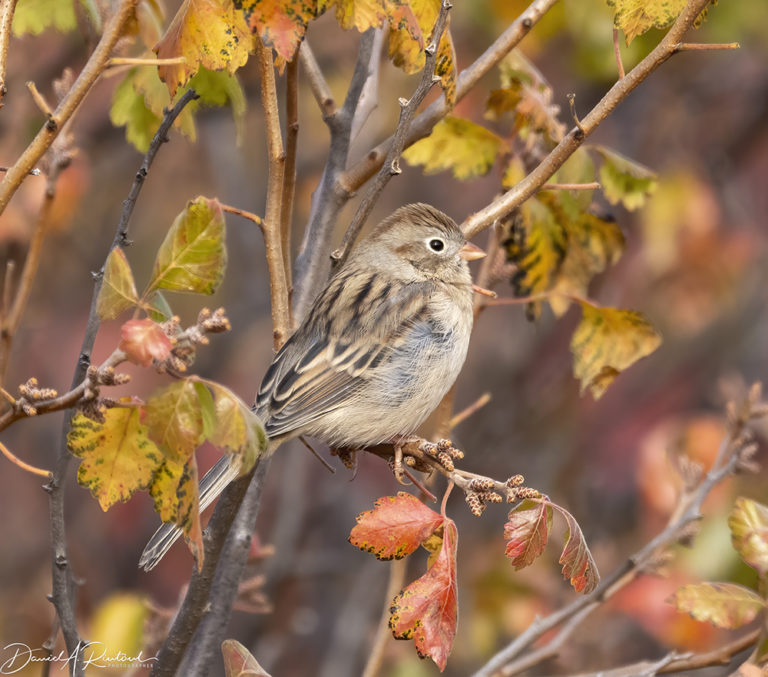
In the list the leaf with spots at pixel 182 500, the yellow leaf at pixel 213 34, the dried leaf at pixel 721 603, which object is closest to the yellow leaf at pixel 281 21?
the yellow leaf at pixel 213 34

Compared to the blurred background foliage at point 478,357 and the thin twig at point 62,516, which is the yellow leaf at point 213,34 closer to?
the thin twig at point 62,516

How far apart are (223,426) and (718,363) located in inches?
207

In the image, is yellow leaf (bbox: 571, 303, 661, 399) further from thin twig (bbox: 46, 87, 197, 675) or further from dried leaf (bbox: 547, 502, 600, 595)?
thin twig (bbox: 46, 87, 197, 675)

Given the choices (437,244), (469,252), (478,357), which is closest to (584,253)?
(469,252)

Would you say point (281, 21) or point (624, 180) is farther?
point (624, 180)

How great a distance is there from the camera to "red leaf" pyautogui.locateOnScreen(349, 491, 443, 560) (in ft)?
6.24

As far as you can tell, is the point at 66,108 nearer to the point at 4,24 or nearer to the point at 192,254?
the point at 4,24

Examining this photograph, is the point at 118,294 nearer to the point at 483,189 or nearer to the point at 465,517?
the point at 465,517

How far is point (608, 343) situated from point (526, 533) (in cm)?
96

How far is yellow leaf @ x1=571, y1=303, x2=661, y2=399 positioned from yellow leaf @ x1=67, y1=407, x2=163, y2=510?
131 centimetres

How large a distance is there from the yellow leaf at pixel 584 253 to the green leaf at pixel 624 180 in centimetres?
10

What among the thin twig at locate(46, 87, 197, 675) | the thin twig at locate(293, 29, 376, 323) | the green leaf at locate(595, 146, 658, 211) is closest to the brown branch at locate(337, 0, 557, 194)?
the thin twig at locate(293, 29, 376, 323)

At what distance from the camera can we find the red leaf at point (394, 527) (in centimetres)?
190

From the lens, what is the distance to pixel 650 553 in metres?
2.72
